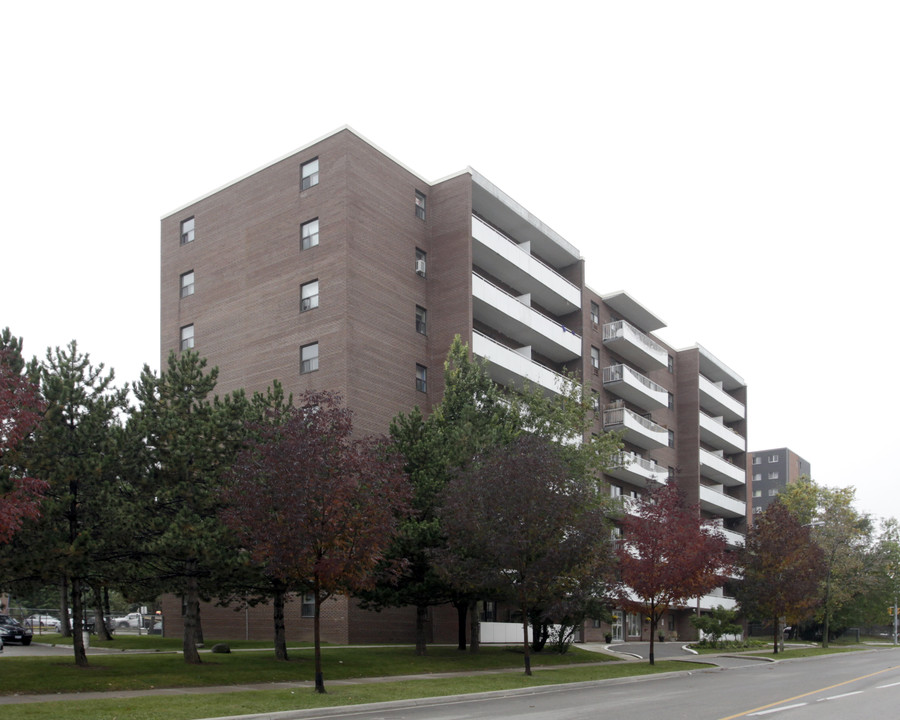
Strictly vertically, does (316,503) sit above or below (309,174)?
below

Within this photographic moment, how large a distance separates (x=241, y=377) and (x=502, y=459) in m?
20.4

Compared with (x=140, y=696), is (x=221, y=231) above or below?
above

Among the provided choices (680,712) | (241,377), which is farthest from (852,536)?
(680,712)

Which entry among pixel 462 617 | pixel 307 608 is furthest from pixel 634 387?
pixel 462 617

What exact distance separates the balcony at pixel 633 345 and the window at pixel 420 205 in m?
19.7

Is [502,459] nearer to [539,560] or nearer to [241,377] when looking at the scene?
[539,560]

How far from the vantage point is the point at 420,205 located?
4519cm

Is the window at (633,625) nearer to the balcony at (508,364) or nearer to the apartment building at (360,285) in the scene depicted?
the apartment building at (360,285)

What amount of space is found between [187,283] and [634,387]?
29.3m

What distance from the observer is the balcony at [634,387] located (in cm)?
5941

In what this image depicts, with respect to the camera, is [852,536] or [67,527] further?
[852,536]

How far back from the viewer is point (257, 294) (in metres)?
43.5

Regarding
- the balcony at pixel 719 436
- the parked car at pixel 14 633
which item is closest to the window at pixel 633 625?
the balcony at pixel 719 436

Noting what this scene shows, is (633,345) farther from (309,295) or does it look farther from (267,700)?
(267,700)
